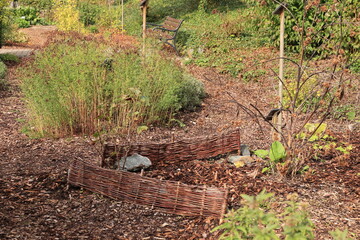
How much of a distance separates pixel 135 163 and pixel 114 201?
56cm

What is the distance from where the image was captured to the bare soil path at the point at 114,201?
11.0 ft

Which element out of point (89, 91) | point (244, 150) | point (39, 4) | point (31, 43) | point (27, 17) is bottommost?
point (31, 43)

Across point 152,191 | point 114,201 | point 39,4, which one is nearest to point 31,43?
point 39,4

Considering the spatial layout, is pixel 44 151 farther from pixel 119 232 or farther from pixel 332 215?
pixel 332 215

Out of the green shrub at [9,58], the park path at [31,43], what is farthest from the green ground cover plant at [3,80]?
the green shrub at [9,58]

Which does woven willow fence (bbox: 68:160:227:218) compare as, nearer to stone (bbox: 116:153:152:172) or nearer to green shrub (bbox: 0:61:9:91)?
stone (bbox: 116:153:152:172)

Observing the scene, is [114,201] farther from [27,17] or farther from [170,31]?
[27,17]

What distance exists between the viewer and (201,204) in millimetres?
Answer: 3525

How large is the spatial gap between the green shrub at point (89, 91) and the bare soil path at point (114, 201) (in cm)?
31

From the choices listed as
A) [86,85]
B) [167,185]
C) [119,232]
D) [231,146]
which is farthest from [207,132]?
[119,232]

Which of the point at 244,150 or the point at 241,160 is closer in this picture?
the point at 241,160

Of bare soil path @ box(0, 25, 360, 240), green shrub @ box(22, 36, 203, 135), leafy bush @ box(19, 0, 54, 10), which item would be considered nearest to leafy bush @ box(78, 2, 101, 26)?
leafy bush @ box(19, 0, 54, 10)

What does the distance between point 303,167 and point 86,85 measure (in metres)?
2.66

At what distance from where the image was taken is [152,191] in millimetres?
3715
